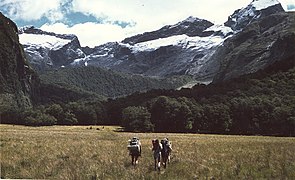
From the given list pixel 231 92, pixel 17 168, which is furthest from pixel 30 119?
pixel 17 168

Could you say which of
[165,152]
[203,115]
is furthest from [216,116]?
[165,152]

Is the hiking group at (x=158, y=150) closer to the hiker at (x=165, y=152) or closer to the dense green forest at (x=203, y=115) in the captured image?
the hiker at (x=165, y=152)

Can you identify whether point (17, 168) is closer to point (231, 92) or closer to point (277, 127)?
point (277, 127)

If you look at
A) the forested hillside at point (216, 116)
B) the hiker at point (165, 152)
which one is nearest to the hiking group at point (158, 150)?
the hiker at point (165, 152)

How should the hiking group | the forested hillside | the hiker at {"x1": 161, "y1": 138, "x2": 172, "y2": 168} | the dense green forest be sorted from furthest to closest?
the dense green forest, the forested hillside, the hiker at {"x1": 161, "y1": 138, "x2": 172, "y2": 168}, the hiking group

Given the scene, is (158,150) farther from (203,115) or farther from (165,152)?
(203,115)

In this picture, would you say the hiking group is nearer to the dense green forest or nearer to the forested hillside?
the dense green forest

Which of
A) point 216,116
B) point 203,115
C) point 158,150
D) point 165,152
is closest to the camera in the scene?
point 158,150

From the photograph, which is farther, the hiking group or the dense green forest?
the dense green forest

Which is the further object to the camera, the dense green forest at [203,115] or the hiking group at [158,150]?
the dense green forest at [203,115]

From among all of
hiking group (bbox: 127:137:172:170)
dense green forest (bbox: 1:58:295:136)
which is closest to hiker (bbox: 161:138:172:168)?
hiking group (bbox: 127:137:172:170)

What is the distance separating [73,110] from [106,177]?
135332 mm

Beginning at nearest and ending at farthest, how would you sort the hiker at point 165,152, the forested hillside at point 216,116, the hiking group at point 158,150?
the hiking group at point 158,150 → the hiker at point 165,152 → the forested hillside at point 216,116

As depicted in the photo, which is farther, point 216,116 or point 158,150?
point 216,116
